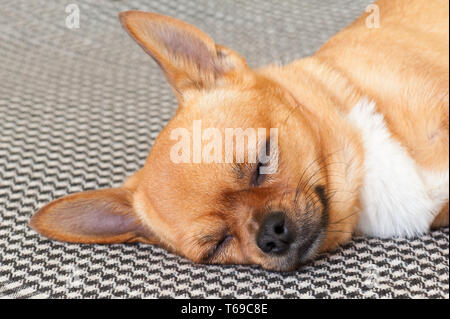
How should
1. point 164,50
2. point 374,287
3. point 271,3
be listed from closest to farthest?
point 374,287
point 164,50
point 271,3

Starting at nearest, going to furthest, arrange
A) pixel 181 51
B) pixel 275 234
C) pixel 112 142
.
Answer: pixel 275 234
pixel 181 51
pixel 112 142

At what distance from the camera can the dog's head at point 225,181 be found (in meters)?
1.47

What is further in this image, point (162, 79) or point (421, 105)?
point (162, 79)

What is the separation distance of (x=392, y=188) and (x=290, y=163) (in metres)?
0.35

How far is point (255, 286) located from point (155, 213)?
0.37 metres

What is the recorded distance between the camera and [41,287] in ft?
4.68

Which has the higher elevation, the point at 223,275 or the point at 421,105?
the point at 421,105

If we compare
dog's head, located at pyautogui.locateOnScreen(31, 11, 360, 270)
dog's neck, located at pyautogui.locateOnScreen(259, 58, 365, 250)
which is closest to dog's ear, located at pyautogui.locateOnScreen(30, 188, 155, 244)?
dog's head, located at pyautogui.locateOnScreen(31, 11, 360, 270)

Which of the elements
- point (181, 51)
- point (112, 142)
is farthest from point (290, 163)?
point (112, 142)

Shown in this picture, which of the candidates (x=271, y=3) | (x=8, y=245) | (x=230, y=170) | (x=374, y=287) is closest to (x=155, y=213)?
(x=230, y=170)

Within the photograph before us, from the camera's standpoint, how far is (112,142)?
2.19 meters

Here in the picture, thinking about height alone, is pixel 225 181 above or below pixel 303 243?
above

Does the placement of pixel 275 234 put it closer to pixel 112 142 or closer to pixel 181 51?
pixel 181 51

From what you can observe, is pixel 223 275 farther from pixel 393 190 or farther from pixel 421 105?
pixel 421 105
